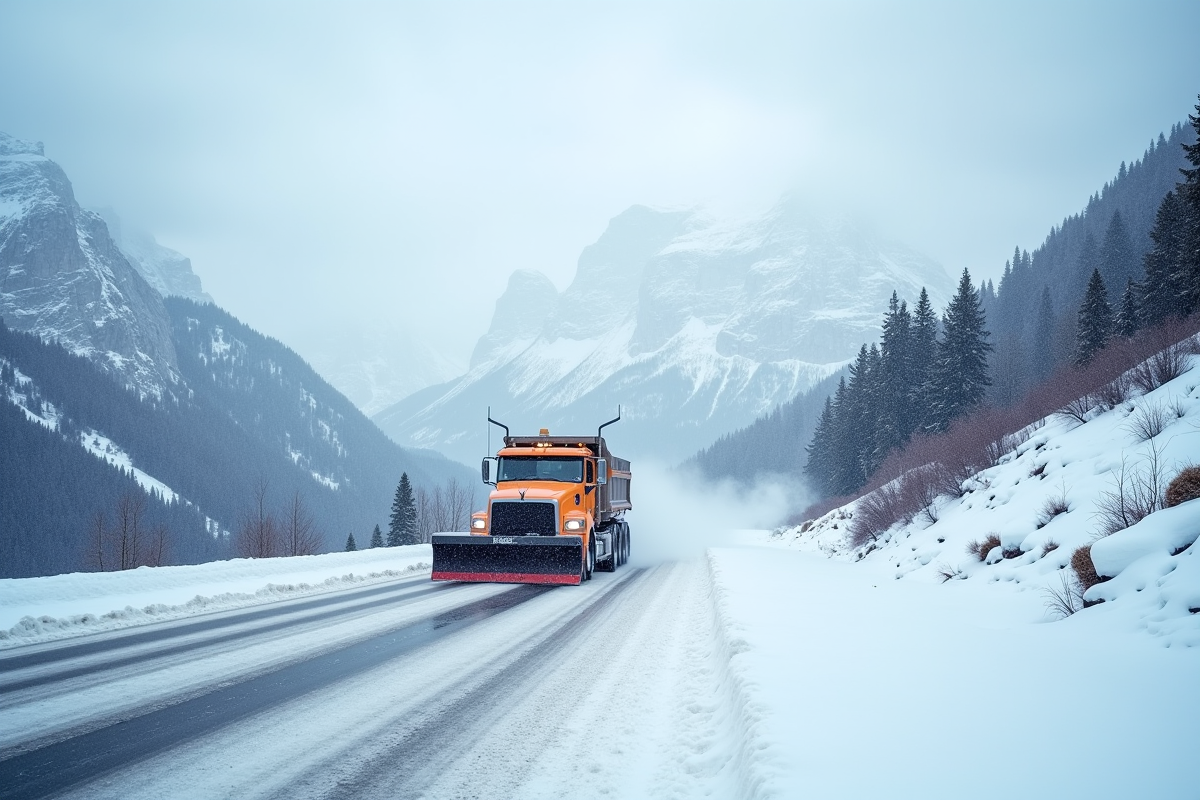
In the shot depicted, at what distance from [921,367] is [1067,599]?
47.8m

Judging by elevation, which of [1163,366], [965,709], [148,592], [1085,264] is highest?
[1085,264]

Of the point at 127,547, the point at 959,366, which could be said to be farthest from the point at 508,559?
the point at 127,547

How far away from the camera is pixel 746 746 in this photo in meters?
4.43

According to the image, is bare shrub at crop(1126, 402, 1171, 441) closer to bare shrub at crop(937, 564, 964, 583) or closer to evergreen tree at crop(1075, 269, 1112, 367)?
bare shrub at crop(937, 564, 964, 583)

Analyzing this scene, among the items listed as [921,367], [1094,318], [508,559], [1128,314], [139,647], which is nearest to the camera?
[139,647]

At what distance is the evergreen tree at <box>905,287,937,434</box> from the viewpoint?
159 feet

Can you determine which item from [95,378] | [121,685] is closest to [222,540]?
[95,378]

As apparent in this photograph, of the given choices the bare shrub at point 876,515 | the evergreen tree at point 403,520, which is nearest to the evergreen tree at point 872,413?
the bare shrub at point 876,515

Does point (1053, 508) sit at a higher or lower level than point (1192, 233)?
lower

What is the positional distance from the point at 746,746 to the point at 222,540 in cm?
16171

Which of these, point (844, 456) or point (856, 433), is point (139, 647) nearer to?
point (856, 433)

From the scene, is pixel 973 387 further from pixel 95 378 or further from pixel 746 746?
pixel 95 378

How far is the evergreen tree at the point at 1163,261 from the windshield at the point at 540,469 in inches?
1644

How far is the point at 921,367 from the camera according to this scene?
51562 mm
